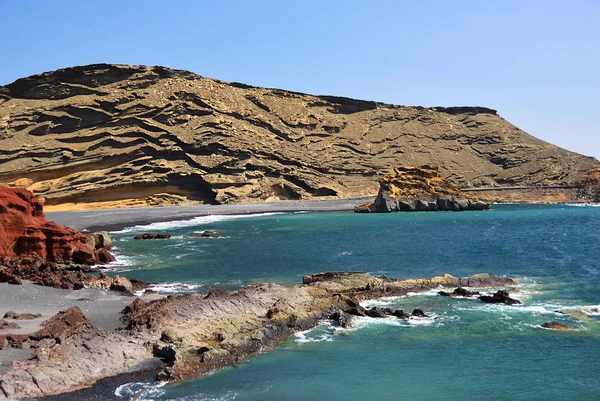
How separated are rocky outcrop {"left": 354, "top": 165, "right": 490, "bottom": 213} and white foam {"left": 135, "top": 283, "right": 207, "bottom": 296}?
6068 cm

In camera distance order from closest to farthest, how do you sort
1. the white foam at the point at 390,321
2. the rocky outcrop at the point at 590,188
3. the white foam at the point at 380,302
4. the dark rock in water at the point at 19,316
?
the dark rock in water at the point at 19,316, the white foam at the point at 390,321, the white foam at the point at 380,302, the rocky outcrop at the point at 590,188

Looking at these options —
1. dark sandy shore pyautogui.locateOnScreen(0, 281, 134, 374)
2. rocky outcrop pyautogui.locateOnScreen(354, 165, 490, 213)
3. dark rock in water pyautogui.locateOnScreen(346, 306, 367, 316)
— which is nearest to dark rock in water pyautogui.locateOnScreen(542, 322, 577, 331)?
dark rock in water pyautogui.locateOnScreen(346, 306, 367, 316)

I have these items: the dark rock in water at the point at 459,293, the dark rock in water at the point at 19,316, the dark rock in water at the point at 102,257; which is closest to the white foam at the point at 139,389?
the dark rock in water at the point at 19,316

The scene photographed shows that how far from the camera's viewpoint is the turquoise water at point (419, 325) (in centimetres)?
1486

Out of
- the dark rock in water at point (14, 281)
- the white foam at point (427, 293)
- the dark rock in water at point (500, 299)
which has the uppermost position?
the dark rock in water at point (14, 281)

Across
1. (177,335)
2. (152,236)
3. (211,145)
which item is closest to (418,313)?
(177,335)

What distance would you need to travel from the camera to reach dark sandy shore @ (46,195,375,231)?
63906 millimetres

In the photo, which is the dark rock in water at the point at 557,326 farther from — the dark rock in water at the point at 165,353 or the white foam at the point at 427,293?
the dark rock in water at the point at 165,353

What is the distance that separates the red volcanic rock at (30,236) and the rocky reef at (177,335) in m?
12.8

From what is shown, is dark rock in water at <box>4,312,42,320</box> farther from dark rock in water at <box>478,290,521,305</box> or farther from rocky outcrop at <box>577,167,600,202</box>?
rocky outcrop at <box>577,167,600,202</box>

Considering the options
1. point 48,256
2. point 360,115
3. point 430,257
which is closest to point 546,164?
point 360,115

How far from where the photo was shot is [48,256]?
109 feet

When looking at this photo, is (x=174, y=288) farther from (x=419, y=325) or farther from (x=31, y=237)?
(x=419, y=325)

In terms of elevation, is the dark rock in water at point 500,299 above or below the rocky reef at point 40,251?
below
